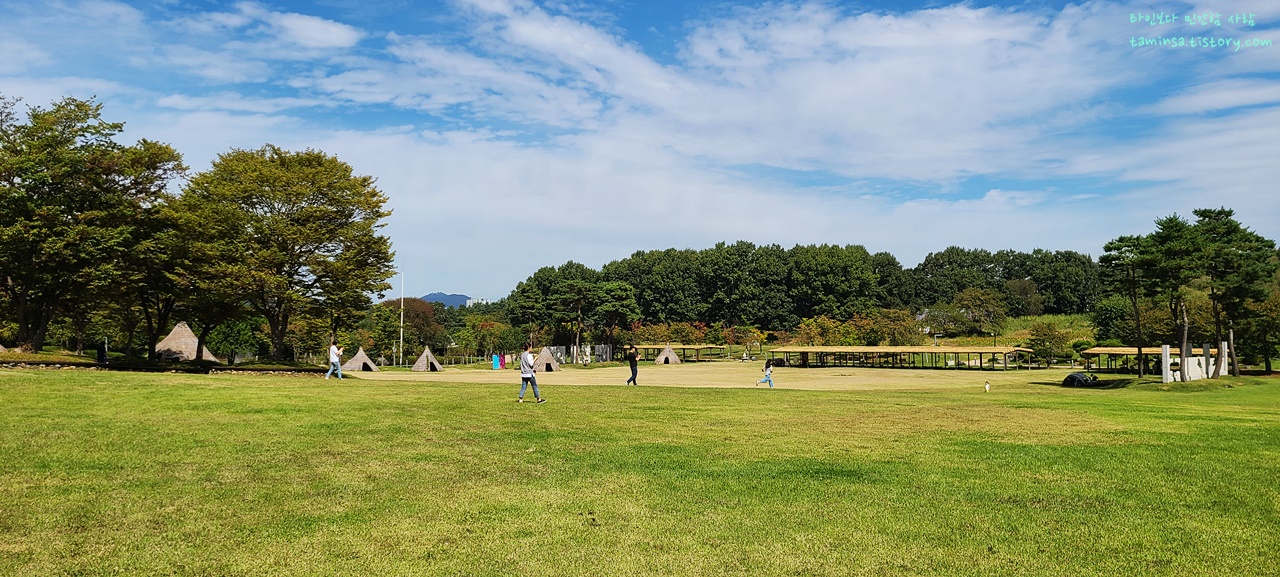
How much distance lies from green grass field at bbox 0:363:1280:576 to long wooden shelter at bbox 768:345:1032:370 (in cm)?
5855

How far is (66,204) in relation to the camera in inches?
1161

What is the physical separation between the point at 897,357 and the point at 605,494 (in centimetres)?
8742

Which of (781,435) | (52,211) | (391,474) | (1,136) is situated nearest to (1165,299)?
(781,435)

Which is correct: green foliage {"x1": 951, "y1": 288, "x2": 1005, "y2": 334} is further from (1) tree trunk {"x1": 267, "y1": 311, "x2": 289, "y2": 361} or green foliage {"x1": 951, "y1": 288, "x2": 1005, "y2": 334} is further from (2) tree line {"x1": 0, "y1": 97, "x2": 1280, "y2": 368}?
(1) tree trunk {"x1": 267, "y1": 311, "x2": 289, "y2": 361}

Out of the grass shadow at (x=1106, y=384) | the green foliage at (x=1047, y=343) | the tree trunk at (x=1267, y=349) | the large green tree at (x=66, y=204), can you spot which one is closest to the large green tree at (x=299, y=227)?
the large green tree at (x=66, y=204)

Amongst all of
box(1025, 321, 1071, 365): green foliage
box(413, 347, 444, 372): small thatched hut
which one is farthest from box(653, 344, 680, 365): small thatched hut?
box(1025, 321, 1071, 365): green foliage

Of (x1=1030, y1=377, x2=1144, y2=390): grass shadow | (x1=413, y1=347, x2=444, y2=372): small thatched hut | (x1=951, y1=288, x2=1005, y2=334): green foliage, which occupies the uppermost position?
(x1=951, y1=288, x2=1005, y2=334): green foliage

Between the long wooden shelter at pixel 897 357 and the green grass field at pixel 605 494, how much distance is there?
5855 cm

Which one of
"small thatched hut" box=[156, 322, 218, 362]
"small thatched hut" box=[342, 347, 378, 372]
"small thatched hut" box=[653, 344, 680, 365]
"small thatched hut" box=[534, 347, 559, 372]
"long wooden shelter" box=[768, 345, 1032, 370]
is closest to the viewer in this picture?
"small thatched hut" box=[156, 322, 218, 362]

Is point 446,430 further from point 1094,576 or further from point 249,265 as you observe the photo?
point 249,265

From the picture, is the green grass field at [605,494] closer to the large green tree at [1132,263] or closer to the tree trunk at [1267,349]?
the large green tree at [1132,263]

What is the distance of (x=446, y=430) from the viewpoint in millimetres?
13898

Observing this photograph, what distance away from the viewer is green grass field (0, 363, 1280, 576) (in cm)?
666

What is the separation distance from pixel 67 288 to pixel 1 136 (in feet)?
19.6
